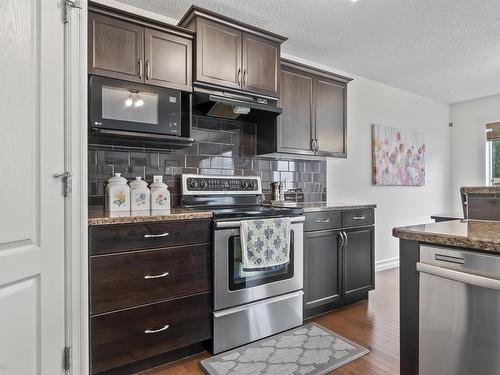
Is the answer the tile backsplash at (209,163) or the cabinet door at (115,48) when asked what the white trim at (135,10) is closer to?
the cabinet door at (115,48)

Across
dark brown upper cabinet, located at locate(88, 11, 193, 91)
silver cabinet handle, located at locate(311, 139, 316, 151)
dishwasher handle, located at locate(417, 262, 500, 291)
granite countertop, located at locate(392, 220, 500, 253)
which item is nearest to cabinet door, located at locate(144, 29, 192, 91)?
dark brown upper cabinet, located at locate(88, 11, 193, 91)

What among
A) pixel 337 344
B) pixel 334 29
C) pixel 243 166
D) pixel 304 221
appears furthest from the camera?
pixel 243 166

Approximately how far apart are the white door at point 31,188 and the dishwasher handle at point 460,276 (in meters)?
1.59

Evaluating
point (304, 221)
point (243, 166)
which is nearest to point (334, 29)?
point (243, 166)

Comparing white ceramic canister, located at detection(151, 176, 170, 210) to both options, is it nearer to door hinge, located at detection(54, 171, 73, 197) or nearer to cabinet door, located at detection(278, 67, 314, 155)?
door hinge, located at detection(54, 171, 73, 197)

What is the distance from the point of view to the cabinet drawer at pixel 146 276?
65.6 inches

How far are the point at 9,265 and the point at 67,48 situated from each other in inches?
37.8

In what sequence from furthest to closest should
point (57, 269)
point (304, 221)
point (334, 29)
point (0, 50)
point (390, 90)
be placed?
point (390, 90) < point (334, 29) < point (304, 221) < point (57, 269) < point (0, 50)

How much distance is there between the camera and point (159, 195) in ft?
7.45

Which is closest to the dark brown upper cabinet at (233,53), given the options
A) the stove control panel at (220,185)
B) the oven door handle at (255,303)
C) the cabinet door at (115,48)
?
the cabinet door at (115,48)

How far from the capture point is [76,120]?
1.42m

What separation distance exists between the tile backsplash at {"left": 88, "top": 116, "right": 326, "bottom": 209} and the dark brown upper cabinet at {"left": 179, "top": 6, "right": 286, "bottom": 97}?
0.45 meters

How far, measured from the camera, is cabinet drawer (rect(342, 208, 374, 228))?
2797 mm

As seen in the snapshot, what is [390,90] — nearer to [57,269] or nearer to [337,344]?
[337,344]
